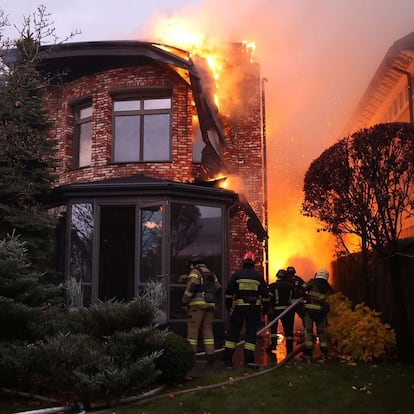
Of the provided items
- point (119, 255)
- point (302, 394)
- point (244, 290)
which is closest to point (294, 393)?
point (302, 394)

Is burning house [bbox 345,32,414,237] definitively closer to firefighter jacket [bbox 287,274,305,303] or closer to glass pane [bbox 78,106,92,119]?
firefighter jacket [bbox 287,274,305,303]

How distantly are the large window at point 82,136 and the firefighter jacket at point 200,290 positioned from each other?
6200 mm

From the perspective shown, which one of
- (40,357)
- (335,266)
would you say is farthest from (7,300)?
(335,266)

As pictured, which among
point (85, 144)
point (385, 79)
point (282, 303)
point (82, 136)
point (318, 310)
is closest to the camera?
point (318, 310)

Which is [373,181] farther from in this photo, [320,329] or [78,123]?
[78,123]

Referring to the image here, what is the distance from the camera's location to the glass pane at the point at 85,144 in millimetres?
13500

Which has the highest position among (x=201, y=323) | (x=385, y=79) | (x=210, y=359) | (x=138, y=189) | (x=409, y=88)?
(x=385, y=79)

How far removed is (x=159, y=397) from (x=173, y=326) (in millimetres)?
4488

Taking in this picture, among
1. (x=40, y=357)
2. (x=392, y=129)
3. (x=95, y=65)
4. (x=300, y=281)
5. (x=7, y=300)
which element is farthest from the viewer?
(x=95, y=65)

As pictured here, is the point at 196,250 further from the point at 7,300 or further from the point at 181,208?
the point at 7,300

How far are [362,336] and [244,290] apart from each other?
1.97 meters

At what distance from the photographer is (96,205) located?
36.8ft

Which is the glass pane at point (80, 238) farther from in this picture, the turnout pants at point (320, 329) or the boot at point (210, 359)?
the turnout pants at point (320, 329)

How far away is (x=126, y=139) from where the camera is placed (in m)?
13.1
